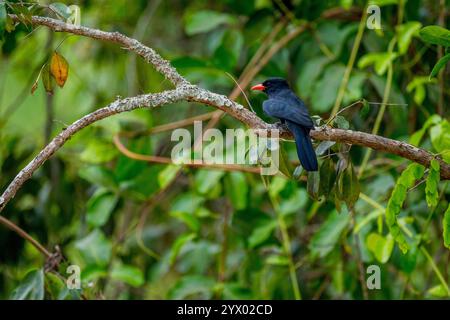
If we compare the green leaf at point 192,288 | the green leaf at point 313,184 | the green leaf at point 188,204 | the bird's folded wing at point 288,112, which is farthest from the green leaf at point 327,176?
the green leaf at point 188,204

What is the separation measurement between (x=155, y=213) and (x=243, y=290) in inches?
73.8

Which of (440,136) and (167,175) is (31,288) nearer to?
(167,175)

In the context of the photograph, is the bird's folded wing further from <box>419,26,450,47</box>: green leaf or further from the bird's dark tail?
<box>419,26,450,47</box>: green leaf

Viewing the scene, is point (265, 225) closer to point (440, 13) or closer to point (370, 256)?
point (370, 256)

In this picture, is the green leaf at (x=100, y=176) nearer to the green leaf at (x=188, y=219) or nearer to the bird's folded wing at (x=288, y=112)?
the green leaf at (x=188, y=219)

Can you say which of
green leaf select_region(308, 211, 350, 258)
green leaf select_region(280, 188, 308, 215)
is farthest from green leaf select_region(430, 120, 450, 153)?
green leaf select_region(280, 188, 308, 215)

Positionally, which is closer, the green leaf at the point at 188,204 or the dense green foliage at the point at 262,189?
the dense green foliage at the point at 262,189

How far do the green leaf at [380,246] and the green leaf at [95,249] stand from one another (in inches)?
55.2

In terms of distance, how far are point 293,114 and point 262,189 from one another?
1.75m

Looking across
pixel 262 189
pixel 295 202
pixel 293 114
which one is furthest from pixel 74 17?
pixel 262 189

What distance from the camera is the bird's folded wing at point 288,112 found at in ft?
9.01

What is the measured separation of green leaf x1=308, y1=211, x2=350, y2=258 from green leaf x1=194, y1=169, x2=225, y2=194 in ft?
1.97

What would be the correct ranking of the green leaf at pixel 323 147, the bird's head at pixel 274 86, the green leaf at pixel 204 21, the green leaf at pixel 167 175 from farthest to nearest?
the green leaf at pixel 204 21 → the green leaf at pixel 167 175 → the bird's head at pixel 274 86 → the green leaf at pixel 323 147

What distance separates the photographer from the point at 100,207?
4188 mm
